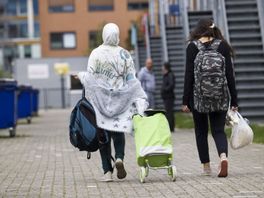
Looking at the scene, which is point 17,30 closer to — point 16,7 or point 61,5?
point 16,7

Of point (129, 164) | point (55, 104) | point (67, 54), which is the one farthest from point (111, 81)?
point (67, 54)

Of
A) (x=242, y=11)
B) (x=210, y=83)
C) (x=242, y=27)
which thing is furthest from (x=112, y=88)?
(x=242, y=11)

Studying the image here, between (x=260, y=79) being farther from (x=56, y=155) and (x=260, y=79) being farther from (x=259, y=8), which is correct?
(x=56, y=155)

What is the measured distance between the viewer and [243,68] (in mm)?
20844

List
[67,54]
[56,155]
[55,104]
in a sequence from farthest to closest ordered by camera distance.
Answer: [67,54]
[55,104]
[56,155]

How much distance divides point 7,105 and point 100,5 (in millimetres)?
52290

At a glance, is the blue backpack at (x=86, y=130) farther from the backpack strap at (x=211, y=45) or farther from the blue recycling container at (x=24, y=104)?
the blue recycling container at (x=24, y=104)

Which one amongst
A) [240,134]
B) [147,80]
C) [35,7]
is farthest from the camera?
[35,7]

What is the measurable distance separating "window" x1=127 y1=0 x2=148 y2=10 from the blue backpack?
63496 mm

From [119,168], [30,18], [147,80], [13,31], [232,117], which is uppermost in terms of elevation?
[30,18]

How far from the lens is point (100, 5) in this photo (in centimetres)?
7188

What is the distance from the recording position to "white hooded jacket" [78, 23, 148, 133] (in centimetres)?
969

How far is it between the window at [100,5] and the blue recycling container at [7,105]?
168 feet

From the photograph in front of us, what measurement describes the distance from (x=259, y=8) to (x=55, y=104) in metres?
38.9
